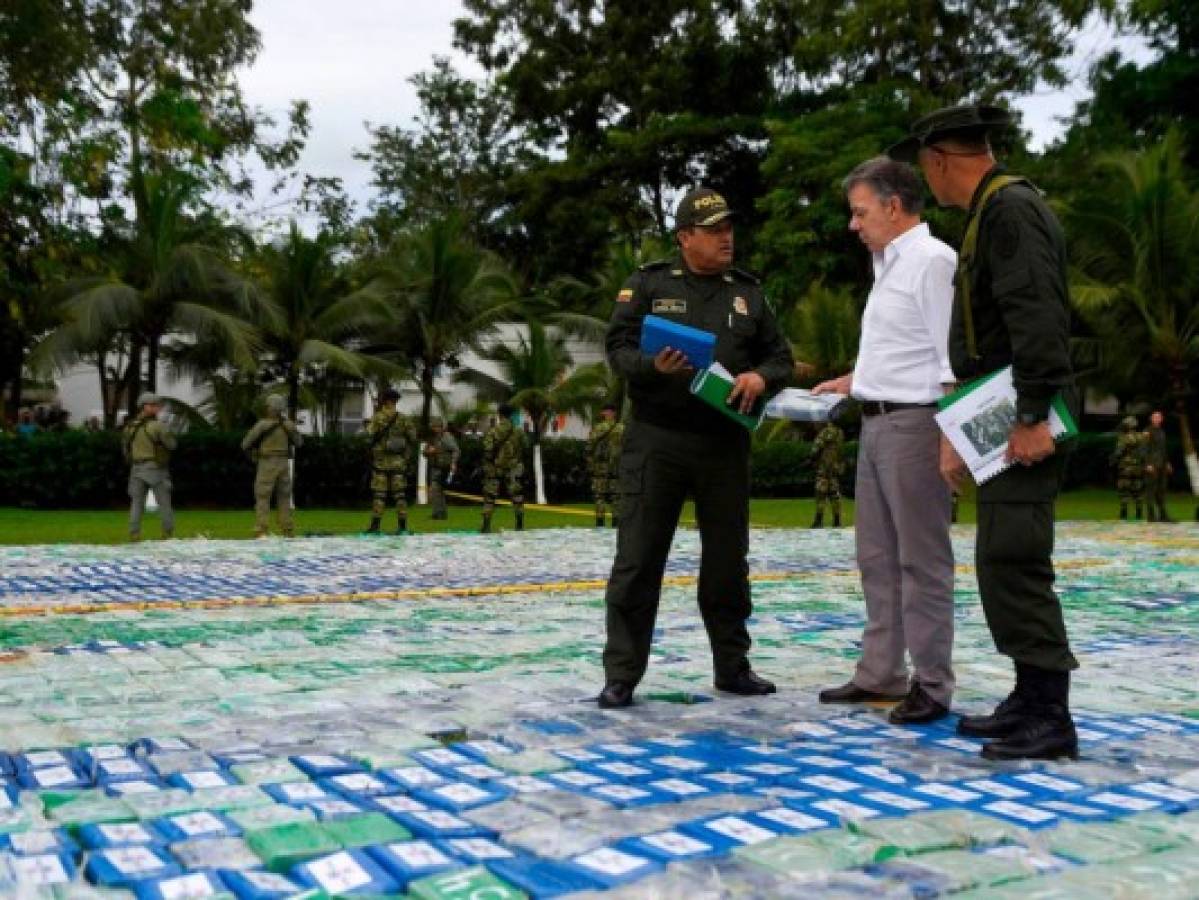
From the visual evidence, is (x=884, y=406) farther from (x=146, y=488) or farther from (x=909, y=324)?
(x=146, y=488)

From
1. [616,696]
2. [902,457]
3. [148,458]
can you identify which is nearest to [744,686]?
[616,696]

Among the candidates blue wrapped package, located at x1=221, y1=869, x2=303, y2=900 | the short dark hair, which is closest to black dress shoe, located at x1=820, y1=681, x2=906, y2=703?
the short dark hair

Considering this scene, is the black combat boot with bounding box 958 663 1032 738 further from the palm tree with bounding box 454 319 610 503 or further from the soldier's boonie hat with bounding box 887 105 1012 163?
the palm tree with bounding box 454 319 610 503

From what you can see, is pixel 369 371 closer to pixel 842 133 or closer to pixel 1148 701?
pixel 842 133

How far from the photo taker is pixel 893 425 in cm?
471

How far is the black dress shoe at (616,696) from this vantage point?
4805mm

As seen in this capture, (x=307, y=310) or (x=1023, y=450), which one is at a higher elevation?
(x=307, y=310)

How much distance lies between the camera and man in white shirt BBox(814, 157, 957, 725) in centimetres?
464

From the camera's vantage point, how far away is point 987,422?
405cm

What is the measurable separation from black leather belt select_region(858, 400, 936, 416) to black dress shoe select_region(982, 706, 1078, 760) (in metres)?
1.15

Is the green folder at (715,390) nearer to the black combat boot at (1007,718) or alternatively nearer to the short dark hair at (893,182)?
the short dark hair at (893,182)

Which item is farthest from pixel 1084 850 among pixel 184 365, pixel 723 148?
pixel 723 148

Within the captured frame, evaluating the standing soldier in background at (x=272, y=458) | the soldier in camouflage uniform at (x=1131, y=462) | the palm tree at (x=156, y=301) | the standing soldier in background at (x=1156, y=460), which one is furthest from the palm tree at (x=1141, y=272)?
the standing soldier in background at (x=272, y=458)

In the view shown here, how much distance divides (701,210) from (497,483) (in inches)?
499
